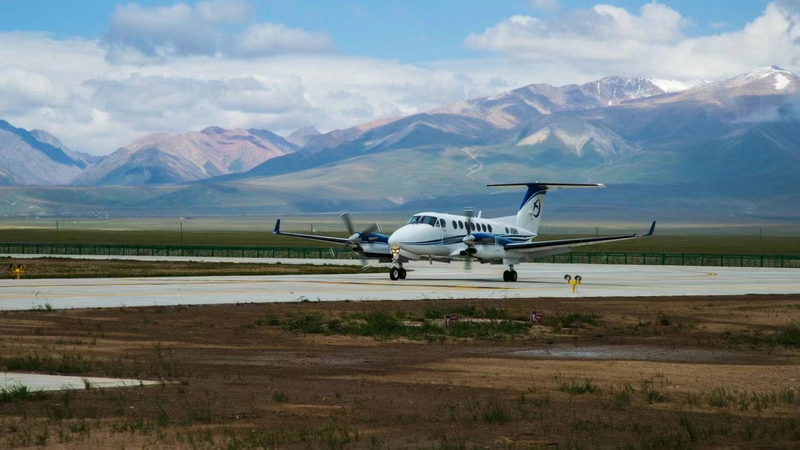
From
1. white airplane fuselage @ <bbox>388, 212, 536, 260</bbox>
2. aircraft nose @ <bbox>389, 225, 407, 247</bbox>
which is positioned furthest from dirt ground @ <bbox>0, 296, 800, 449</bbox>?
white airplane fuselage @ <bbox>388, 212, 536, 260</bbox>

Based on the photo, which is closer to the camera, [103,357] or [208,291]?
[103,357]

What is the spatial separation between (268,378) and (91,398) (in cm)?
393

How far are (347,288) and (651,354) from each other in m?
26.3

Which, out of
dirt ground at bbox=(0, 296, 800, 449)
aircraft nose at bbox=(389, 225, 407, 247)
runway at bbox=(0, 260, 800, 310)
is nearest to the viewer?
dirt ground at bbox=(0, 296, 800, 449)

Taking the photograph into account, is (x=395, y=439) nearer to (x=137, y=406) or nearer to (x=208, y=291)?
(x=137, y=406)

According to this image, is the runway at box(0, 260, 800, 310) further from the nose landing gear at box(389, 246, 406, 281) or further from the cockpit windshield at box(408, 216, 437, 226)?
the cockpit windshield at box(408, 216, 437, 226)

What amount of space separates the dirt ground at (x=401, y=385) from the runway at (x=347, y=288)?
21.8ft

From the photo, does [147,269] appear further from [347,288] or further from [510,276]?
[510,276]

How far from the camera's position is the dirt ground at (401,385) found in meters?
16.3

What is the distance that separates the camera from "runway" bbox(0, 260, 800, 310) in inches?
1683

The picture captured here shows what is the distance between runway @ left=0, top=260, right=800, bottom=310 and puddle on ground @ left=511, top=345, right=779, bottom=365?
17.2 m

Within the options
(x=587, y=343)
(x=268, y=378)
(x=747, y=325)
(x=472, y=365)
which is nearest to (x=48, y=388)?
(x=268, y=378)

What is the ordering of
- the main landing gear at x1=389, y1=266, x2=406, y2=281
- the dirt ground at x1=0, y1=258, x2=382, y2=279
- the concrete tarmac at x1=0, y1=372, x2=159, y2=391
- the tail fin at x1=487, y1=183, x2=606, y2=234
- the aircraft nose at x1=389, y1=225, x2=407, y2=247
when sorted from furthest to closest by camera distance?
the tail fin at x1=487, y1=183, x2=606, y2=234 < the dirt ground at x1=0, y1=258, x2=382, y2=279 < the main landing gear at x1=389, y1=266, x2=406, y2=281 < the aircraft nose at x1=389, y1=225, x2=407, y2=247 < the concrete tarmac at x1=0, y1=372, x2=159, y2=391

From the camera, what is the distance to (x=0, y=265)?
74812mm
